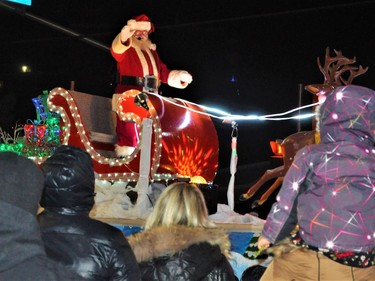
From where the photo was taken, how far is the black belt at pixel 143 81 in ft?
26.5

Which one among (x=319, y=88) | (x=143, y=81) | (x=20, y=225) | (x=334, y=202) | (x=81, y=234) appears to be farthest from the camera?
(x=143, y=81)

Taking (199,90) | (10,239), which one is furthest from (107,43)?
(10,239)

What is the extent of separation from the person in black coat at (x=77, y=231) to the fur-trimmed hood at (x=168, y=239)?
703mm

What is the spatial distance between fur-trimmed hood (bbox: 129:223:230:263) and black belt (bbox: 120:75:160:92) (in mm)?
4545

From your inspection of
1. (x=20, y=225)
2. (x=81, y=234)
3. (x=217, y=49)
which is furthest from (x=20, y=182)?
(x=217, y=49)

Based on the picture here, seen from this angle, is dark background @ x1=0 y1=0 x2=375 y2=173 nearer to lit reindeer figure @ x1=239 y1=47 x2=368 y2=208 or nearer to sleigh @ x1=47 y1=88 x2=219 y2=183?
sleigh @ x1=47 y1=88 x2=219 y2=183

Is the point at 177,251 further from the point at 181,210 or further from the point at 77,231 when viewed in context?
the point at 77,231

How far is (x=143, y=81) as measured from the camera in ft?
26.6

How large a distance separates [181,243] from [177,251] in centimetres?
5

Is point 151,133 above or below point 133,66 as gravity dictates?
below

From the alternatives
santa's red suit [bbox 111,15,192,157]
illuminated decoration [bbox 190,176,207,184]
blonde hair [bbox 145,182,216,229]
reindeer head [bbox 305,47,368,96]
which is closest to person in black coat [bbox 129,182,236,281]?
blonde hair [bbox 145,182,216,229]

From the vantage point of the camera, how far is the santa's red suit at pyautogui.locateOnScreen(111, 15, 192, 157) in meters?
7.84

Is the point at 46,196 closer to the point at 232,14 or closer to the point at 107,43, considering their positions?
the point at 232,14

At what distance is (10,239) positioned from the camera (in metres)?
1.68
